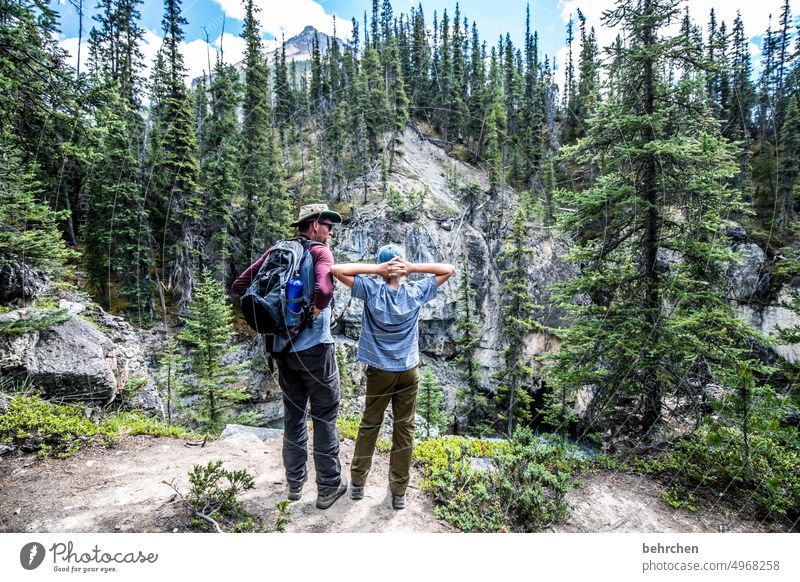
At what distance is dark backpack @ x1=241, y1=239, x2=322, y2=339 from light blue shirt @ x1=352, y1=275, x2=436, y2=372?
55 centimetres

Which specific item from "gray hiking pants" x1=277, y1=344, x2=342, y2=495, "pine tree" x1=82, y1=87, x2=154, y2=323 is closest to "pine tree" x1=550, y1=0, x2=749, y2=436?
"gray hiking pants" x1=277, y1=344, x2=342, y2=495

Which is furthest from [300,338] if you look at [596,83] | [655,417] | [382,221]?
[382,221]

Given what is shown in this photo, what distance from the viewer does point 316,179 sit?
3253cm

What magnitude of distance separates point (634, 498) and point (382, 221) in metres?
26.6

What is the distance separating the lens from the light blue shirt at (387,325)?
123 inches

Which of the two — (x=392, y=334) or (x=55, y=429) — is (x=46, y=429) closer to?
(x=55, y=429)

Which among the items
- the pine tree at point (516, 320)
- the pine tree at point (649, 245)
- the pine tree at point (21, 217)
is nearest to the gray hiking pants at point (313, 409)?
the pine tree at point (649, 245)

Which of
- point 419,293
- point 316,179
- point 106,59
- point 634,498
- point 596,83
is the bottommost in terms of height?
point 634,498

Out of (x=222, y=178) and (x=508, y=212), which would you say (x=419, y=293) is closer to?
(x=222, y=178)

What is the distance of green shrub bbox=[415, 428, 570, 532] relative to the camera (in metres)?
3.35

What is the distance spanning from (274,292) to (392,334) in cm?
109

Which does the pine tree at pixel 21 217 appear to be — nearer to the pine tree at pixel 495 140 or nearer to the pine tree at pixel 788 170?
the pine tree at pixel 788 170

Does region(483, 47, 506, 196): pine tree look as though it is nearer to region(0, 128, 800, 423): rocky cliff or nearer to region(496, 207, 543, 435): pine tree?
region(0, 128, 800, 423): rocky cliff

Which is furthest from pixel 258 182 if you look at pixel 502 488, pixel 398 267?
pixel 502 488
